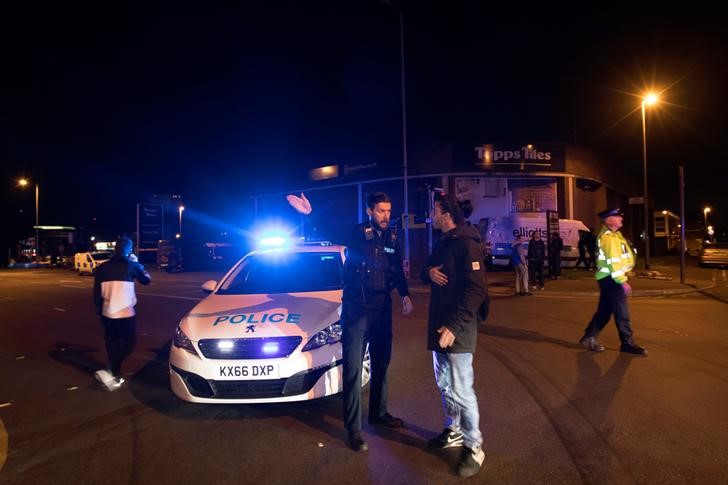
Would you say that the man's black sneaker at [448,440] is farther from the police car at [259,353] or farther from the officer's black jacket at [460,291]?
the police car at [259,353]

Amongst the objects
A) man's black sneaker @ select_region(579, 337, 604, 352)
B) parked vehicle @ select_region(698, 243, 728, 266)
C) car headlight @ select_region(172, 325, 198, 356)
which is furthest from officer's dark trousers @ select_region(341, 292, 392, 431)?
parked vehicle @ select_region(698, 243, 728, 266)

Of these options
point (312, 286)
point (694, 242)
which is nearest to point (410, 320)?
point (312, 286)

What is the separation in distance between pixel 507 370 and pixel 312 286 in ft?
8.37

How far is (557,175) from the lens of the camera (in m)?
29.1

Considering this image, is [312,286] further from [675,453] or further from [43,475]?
[675,453]

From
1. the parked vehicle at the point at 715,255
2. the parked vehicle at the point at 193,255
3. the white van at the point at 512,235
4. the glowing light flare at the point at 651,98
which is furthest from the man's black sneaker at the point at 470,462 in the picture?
the parked vehicle at the point at 193,255

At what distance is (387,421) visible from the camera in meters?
4.05

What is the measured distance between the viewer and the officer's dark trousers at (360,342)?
3.65 meters

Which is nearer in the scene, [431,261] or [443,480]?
[443,480]

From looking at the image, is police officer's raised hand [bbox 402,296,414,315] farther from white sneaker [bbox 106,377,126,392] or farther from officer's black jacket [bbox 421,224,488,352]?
white sneaker [bbox 106,377,126,392]

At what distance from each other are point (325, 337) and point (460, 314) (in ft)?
4.74

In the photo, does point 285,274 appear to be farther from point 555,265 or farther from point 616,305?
point 555,265

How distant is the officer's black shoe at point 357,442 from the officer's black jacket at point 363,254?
3.28 ft

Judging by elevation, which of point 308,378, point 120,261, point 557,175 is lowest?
point 308,378
